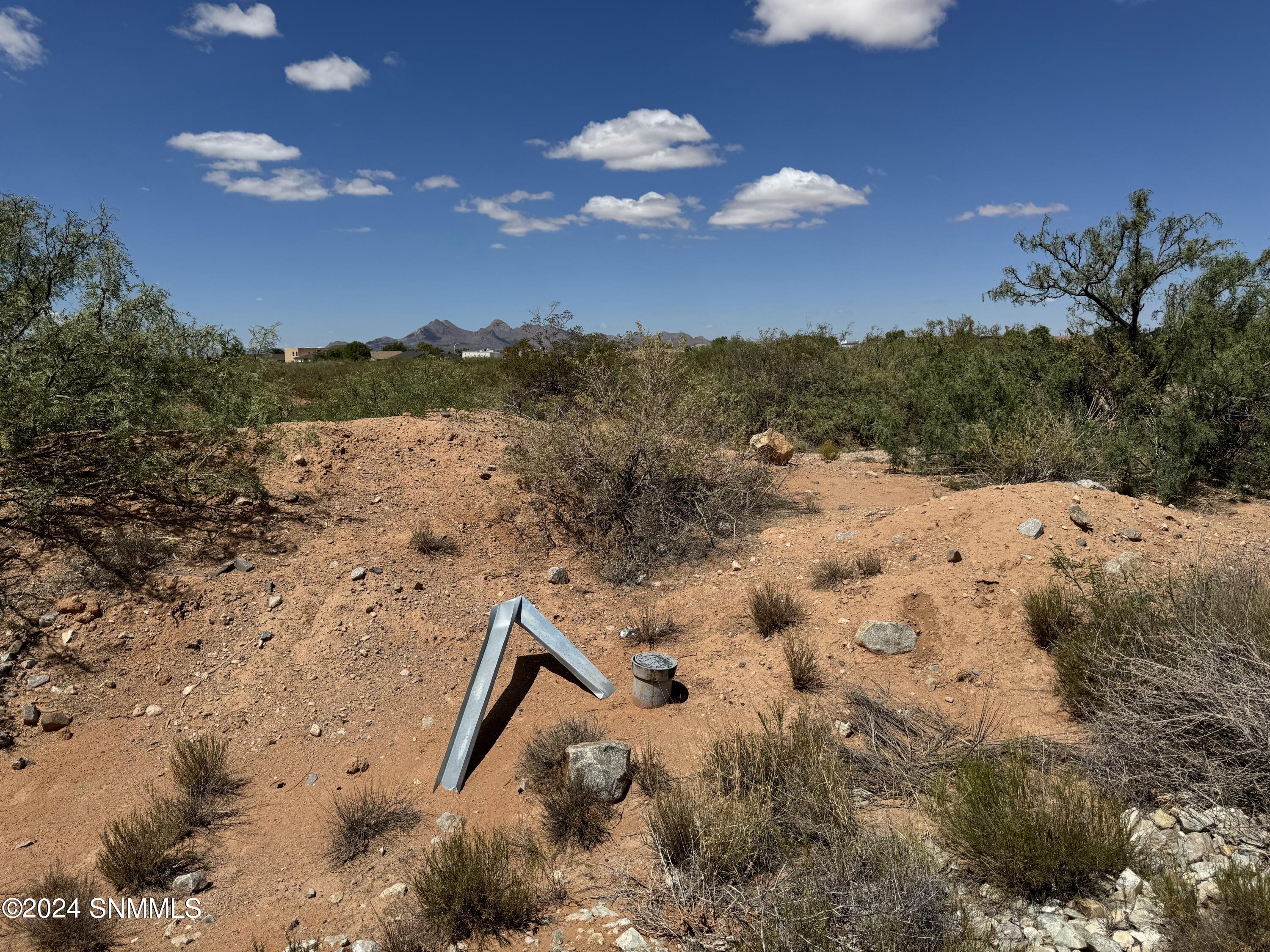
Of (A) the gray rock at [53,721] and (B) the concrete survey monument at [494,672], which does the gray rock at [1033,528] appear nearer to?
(B) the concrete survey monument at [494,672]

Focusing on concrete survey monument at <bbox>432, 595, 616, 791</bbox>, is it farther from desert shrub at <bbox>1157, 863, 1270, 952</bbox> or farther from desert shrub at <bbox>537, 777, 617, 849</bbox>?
desert shrub at <bbox>1157, 863, 1270, 952</bbox>

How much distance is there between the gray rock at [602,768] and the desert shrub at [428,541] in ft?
10.3

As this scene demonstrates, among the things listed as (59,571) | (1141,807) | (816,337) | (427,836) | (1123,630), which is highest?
(816,337)

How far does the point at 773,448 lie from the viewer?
11.1 m

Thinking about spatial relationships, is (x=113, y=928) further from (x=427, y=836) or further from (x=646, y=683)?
(x=646, y=683)

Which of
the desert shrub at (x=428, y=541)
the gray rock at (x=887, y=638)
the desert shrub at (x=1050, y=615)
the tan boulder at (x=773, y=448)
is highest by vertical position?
the tan boulder at (x=773, y=448)

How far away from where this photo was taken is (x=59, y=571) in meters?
5.38

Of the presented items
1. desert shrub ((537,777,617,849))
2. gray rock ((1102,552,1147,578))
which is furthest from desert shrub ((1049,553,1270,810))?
desert shrub ((537,777,617,849))

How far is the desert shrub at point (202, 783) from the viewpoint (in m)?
3.87

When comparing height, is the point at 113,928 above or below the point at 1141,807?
below

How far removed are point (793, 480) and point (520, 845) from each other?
7333 mm

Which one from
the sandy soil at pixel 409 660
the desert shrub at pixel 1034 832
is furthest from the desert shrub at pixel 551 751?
the desert shrub at pixel 1034 832

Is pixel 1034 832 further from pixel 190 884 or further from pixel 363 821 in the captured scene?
pixel 190 884

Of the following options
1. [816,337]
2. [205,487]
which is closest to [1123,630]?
[205,487]
